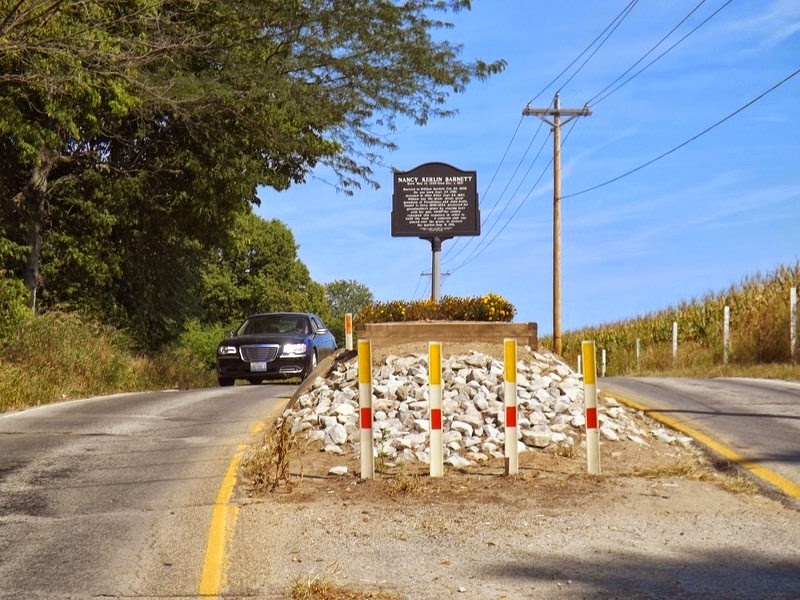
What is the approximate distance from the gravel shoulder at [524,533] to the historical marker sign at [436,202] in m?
11.2

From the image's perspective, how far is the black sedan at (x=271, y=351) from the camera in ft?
72.8

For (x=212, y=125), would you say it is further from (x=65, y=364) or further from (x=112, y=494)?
(x=112, y=494)

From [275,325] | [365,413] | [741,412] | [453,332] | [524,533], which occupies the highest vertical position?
[275,325]

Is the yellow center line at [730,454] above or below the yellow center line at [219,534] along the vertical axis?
above

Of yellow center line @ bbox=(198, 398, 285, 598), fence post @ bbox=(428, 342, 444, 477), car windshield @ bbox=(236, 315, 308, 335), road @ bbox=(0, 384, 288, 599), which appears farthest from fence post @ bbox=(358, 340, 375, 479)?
car windshield @ bbox=(236, 315, 308, 335)

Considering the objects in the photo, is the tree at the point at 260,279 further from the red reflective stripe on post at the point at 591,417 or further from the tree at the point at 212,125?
the red reflective stripe on post at the point at 591,417

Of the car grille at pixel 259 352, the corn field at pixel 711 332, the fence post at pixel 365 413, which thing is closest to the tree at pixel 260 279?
the corn field at pixel 711 332

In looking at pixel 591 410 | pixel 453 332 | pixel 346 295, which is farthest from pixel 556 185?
pixel 346 295

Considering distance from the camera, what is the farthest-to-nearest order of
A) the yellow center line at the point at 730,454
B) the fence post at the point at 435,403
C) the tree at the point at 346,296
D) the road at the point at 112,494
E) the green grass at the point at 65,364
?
the tree at the point at 346,296 → the green grass at the point at 65,364 → the fence post at the point at 435,403 → the yellow center line at the point at 730,454 → the road at the point at 112,494

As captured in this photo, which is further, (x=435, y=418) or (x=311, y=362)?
(x=311, y=362)

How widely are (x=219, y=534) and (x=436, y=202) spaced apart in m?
14.6

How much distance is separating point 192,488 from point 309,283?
65240 mm

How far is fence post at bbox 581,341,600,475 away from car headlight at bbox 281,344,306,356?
13.5 meters

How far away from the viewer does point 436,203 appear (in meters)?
21.0
